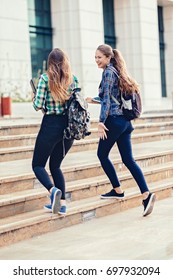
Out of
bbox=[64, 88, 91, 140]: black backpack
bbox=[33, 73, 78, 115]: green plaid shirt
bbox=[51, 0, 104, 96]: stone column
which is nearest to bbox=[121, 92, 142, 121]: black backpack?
bbox=[64, 88, 91, 140]: black backpack

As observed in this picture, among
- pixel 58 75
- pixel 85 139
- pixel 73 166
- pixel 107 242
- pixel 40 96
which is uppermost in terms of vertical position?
pixel 58 75

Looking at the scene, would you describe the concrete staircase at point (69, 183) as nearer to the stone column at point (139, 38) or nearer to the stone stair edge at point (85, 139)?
the stone stair edge at point (85, 139)

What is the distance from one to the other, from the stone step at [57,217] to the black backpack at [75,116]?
104 centimetres

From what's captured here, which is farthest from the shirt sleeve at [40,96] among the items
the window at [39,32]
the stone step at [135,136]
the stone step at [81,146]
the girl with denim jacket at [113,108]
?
the window at [39,32]

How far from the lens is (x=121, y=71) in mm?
8008

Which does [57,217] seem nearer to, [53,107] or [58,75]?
[53,107]

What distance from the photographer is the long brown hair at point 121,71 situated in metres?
7.94

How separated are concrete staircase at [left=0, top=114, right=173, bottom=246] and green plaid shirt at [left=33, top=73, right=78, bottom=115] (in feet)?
3.75

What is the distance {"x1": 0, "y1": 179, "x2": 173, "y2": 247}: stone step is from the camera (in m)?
7.06

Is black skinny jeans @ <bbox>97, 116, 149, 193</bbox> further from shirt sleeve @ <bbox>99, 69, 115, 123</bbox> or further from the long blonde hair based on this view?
the long blonde hair

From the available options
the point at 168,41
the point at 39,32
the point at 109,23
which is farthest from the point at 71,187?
the point at 168,41

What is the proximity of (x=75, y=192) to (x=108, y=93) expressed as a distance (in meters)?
1.49

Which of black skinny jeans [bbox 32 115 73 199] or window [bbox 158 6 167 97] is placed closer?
black skinny jeans [bbox 32 115 73 199]

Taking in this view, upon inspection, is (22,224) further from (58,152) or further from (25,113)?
(25,113)
